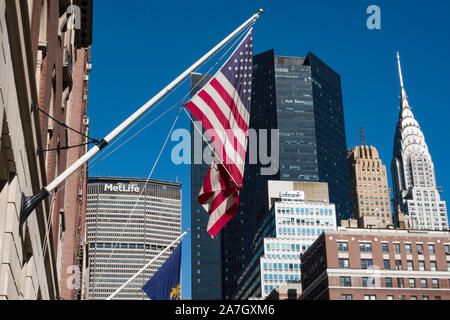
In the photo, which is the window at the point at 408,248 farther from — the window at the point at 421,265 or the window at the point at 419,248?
the window at the point at 421,265

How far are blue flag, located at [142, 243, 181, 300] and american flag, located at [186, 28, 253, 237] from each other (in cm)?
1162

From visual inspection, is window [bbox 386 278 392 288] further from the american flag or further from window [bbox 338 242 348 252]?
the american flag

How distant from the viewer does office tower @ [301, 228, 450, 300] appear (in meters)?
110

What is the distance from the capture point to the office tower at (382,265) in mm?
110375

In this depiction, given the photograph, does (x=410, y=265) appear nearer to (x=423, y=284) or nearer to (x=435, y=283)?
(x=423, y=284)

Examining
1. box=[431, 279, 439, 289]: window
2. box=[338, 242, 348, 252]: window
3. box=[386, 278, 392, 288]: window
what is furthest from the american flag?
box=[431, 279, 439, 289]: window

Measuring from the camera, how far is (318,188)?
194m

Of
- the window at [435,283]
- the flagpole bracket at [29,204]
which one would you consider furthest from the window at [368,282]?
the flagpole bracket at [29,204]

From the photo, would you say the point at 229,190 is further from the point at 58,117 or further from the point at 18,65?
the point at 58,117

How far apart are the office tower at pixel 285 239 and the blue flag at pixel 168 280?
135 meters

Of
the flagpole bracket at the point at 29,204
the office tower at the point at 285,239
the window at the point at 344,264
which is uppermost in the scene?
the office tower at the point at 285,239

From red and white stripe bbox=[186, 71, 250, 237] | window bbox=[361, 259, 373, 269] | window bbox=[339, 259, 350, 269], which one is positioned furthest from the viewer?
window bbox=[361, 259, 373, 269]

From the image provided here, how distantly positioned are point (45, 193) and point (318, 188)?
180742 millimetres
